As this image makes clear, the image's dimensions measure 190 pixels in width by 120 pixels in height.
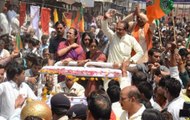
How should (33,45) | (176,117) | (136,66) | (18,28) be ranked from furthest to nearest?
(18,28) < (33,45) < (136,66) < (176,117)

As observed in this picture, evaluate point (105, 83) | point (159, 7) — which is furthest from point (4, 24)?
point (105, 83)

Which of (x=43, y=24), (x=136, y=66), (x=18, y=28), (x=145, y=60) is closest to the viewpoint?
(x=136, y=66)

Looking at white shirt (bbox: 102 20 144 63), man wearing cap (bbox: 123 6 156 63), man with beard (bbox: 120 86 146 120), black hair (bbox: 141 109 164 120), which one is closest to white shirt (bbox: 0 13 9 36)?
man wearing cap (bbox: 123 6 156 63)

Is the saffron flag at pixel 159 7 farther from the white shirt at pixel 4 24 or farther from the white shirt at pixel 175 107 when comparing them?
the white shirt at pixel 175 107

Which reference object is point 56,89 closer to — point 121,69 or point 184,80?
point 121,69

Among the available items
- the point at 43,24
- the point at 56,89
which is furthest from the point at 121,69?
the point at 43,24

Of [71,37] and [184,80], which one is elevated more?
[71,37]

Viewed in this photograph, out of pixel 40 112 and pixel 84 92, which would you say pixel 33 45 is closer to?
pixel 84 92

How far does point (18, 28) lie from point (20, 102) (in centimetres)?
845

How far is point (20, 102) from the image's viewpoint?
6422 mm

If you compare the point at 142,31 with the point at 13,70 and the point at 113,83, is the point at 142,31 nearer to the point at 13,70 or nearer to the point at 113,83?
the point at 113,83

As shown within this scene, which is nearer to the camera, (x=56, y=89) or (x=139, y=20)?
(x=56, y=89)

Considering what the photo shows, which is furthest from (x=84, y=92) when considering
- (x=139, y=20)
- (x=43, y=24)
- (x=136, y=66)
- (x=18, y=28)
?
(x=18, y=28)

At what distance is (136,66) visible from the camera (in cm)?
824
